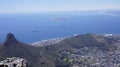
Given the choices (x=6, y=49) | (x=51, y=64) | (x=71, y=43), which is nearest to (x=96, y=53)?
(x=71, y=43)

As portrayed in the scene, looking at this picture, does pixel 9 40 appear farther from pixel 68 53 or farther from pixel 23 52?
pixel 68 53

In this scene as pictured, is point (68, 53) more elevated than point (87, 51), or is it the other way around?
point (68, 53)

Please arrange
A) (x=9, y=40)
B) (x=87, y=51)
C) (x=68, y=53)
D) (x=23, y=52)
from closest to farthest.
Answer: (x=23, y=52)
(x=9, y=40)
(x=68, y=53)
(x=87, y=51)

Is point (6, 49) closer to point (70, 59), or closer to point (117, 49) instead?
point (70, 59)

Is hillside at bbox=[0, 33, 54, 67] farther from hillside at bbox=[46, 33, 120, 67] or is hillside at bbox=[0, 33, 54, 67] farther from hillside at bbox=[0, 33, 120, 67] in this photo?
hillside at bbox=[46, 33, 120, 67]

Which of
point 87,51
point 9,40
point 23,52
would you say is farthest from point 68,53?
point 9,40

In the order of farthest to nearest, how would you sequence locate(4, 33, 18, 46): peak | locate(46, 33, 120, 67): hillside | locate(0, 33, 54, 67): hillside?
locate(4, 33, 18, 46): peak, locate(46, 33, 120, 67): hillside, locate(0, 33, 54, 67): hillside

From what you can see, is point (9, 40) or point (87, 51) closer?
point (9, 40)

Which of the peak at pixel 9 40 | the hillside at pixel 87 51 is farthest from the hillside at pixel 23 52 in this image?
the hillside at pixel 87 51

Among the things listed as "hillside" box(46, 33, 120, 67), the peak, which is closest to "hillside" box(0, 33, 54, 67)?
the peak

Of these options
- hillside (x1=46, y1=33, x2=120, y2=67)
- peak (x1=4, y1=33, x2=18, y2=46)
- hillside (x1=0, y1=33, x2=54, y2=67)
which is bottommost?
hillside (x1=46, y1=33, x2=120, y2=67)

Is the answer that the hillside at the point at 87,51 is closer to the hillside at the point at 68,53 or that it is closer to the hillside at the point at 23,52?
the hillside at the point at 68,53
